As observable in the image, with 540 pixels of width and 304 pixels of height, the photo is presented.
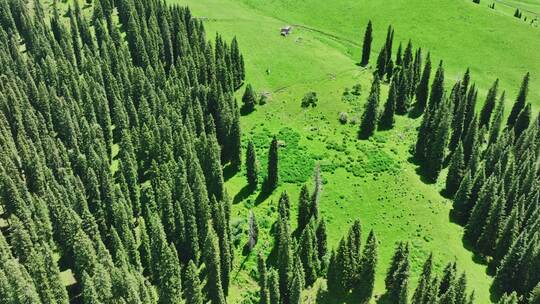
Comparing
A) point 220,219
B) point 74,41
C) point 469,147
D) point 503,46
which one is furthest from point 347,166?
point 74,41

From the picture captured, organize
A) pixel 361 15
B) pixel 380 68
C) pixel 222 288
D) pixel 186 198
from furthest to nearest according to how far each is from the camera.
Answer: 1. pixel 361 15
2. pixel 380 68
3. pixel 186 198
4. pixel 222 288

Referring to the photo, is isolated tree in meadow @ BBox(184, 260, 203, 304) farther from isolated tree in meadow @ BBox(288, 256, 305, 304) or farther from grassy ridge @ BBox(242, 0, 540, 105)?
grassy ridge @ BBox(242, 0, 540, 105)

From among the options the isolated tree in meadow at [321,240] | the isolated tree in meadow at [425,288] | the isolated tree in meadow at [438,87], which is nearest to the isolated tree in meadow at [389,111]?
the isolated tree in meadow at [438,87]

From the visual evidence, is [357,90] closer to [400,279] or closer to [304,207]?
[304,207]

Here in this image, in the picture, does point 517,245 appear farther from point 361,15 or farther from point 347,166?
point 361,15

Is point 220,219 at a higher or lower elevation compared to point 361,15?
lower

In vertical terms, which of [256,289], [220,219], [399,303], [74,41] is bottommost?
[256,289]

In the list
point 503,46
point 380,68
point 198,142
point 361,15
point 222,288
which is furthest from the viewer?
point 361,15

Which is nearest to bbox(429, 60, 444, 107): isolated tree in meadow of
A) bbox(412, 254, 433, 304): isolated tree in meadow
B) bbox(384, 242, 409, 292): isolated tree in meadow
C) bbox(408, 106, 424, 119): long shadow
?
bbox(408, 106, 424, 119): long shadow

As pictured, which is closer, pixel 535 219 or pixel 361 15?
pixel 535 219
